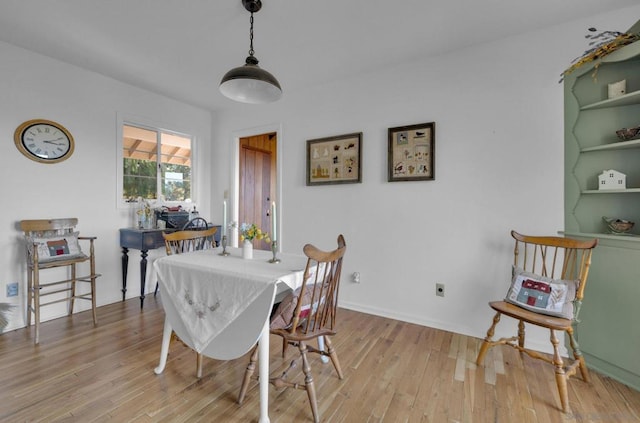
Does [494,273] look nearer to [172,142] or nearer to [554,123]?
[554,123]

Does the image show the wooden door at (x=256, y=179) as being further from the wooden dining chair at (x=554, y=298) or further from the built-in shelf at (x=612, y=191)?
the built-in shelf at (x=612, y=191)

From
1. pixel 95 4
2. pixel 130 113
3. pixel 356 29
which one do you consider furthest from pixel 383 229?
pixel 130 113

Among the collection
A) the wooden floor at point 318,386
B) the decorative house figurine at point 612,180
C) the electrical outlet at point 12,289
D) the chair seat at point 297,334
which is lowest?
the wooden floor at point 318,386

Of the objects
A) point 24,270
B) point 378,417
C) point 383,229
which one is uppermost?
point 383,229

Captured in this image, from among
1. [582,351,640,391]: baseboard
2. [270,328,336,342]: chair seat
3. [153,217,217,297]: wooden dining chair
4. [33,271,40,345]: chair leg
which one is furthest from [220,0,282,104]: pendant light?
[582,351,640,391]: baseboard

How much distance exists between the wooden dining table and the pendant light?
1.13 m

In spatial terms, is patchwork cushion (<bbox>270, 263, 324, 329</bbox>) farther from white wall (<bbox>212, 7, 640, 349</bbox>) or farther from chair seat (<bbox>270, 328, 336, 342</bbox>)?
white wall (<bbox>212, 7, 640, 349</bbox>)

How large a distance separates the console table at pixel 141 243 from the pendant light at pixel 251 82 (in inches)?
61.1

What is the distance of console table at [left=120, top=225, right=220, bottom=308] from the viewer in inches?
123

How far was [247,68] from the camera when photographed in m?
1.77

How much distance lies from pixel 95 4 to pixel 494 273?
3664 millimetres

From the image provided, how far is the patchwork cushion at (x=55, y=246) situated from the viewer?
2.53 metres

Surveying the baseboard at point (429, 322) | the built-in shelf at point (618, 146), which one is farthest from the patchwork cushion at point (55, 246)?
the built-in shelf at point (618, 146)

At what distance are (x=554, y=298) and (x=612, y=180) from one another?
92 cm
